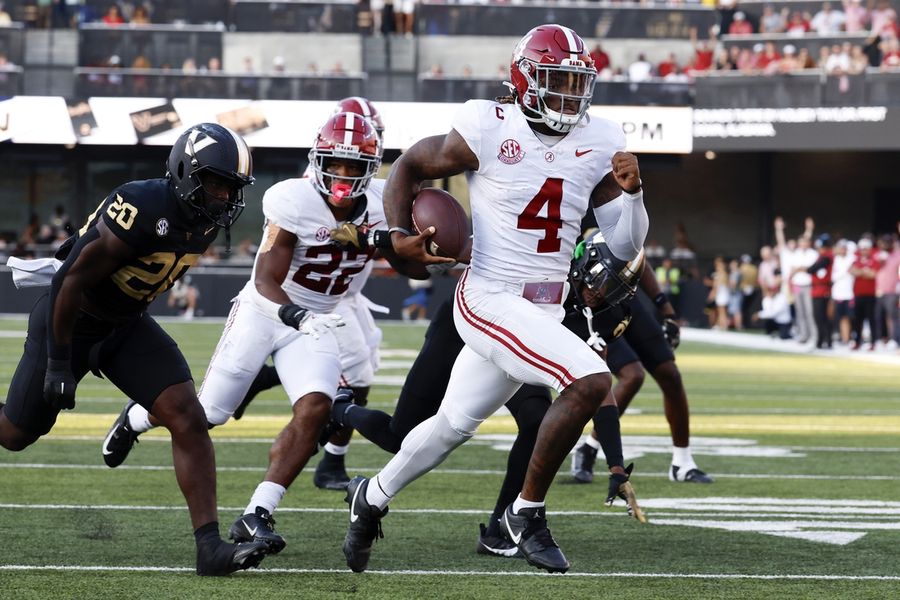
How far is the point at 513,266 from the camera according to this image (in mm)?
4973

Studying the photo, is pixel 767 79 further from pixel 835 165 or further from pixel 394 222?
pixel 394 222

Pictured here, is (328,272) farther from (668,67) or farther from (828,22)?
(828,22)

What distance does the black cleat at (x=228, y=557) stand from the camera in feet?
15.4

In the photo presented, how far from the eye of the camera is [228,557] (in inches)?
185

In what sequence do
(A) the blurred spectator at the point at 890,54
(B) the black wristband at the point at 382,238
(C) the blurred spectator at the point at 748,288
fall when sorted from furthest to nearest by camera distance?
(A) the blurred spectator at the point at 890,54, (C) the blurred spectator at the point at 748,288, (B) the black wristband at the point at 382,238

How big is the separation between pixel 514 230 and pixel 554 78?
21.3 inches

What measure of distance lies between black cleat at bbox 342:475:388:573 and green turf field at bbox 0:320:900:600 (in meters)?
0.06

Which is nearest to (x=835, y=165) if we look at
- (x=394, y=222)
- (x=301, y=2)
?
(x=301, y=2)

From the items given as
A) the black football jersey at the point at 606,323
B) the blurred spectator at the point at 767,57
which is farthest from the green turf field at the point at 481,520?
the blurred spectator at the point at 767,57

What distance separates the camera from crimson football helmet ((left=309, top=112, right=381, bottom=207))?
5.94 metres

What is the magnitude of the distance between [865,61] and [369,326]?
67.5 feet

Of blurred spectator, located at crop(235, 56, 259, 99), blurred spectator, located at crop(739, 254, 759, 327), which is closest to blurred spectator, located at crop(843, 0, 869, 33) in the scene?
blurred spectator, located at crop(739, 254, 759, 327)

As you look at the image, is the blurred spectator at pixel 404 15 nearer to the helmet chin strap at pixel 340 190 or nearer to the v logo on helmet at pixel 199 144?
the helmet chin strap at pixel 340 190

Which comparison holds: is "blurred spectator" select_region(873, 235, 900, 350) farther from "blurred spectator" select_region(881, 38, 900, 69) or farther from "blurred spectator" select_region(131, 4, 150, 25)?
"blurred spectator" select_region(131, 4, 150, 25)
